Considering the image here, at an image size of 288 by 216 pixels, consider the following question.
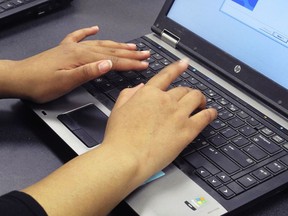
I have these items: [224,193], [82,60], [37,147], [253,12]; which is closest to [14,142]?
[37,147]

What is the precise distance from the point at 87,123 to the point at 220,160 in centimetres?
20

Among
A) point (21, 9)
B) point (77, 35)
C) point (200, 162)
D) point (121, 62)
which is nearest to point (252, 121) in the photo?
point (200, 162)

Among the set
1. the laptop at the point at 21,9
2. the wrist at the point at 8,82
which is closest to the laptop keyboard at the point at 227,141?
the wrist at the point at 8,82

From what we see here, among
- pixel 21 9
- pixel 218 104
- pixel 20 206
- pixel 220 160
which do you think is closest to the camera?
pixel 20 206

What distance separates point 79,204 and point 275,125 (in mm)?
320

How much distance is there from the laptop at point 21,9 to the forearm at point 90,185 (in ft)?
1.56

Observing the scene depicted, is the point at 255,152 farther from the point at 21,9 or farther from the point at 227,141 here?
the point at 21,9

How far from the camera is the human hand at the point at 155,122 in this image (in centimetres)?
67

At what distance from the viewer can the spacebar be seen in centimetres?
69

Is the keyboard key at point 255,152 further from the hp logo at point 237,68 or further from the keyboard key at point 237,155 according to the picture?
the hp logo at point 237,68

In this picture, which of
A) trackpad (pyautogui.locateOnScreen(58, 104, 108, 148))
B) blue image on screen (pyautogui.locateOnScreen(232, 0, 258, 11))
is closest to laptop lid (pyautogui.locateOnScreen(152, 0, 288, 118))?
blue image on screen (pyautogui.locateOnScreen(232, 0, 258, 11))

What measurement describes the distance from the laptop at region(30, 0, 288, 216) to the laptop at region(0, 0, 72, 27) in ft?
0.83

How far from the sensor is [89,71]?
79 cm

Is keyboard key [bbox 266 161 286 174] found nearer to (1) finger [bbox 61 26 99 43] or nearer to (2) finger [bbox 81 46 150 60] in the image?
(2) finger [bbox 81 46 150 60]
